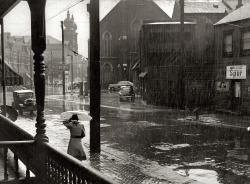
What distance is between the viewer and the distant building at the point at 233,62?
2569 cm

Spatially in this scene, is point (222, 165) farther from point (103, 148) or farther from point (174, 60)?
point (174, 60)

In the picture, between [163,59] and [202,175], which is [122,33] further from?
[202,175]

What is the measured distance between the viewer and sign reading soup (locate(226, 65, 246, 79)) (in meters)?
25.8

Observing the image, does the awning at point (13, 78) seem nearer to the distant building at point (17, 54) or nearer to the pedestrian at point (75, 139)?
the pedestrian at point (75, 139)

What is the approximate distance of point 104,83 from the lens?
2739 inches

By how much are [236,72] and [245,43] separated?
6.97 ft

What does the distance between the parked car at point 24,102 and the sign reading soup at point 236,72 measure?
48.0 ft

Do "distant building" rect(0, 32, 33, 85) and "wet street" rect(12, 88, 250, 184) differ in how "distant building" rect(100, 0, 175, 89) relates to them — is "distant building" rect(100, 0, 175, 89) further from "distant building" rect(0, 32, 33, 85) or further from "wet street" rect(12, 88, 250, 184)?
"wet street" rect(12, 88, 250, 184)

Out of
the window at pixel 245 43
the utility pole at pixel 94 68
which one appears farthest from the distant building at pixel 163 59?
the utility pole at pixel 94 68

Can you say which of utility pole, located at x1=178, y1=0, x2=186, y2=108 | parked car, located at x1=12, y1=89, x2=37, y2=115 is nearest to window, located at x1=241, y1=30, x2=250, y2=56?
utility pole, located at x1=178, y1=0, x2=186, y2=108

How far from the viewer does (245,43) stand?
25.9 metres

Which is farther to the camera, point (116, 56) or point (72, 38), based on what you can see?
point (72, 38)

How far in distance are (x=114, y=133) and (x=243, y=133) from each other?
20.1ft

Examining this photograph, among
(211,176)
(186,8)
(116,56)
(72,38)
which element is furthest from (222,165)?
(72,38)
